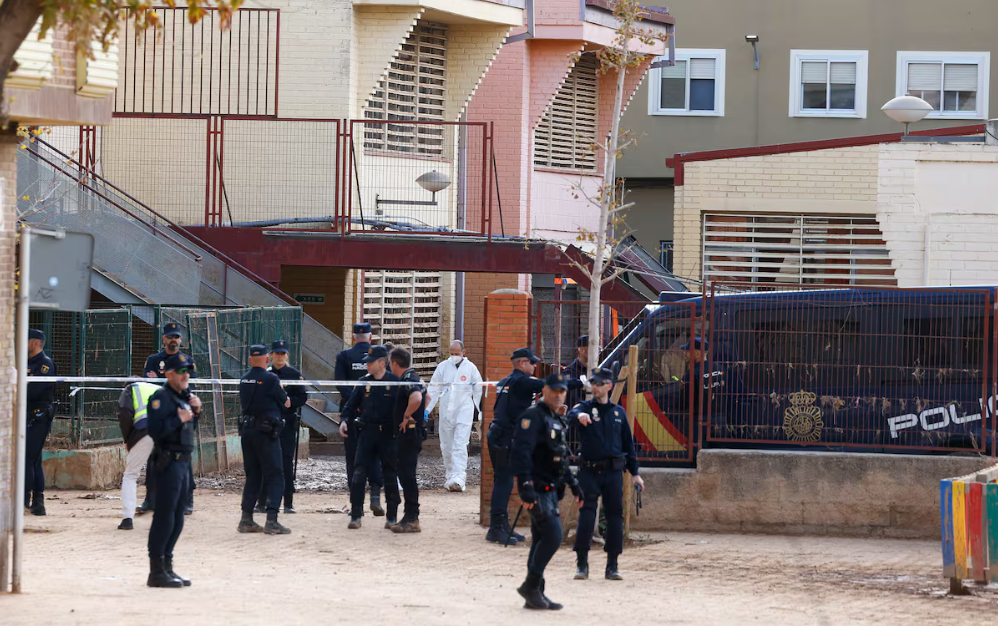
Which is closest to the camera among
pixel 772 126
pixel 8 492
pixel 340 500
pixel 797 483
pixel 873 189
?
pixel 8 492

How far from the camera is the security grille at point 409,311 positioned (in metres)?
23.8

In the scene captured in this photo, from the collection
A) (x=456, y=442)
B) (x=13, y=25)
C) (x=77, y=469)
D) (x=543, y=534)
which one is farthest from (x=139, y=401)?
(x=13, y=25)

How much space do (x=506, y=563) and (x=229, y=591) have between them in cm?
279

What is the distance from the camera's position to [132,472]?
43.5 feet

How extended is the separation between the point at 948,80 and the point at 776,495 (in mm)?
21574

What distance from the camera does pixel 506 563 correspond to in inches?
480

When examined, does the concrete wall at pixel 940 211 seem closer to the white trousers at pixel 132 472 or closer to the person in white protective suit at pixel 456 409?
the person in white protective suit at pixel 456 409

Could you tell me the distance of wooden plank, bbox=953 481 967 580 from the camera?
10891 millimetres

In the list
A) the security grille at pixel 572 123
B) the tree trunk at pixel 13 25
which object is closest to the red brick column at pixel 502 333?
the tree trunk at pixel 13 25

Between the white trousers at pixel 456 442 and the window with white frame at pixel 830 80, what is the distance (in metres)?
18.9

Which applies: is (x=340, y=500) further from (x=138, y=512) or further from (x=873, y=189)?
(x=873, y=189)

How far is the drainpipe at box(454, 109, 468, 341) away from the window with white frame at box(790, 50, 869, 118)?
10.6 meters

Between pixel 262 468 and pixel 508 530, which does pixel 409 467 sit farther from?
pixel 262 468

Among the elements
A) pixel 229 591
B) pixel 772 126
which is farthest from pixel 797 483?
pixel 772 126
